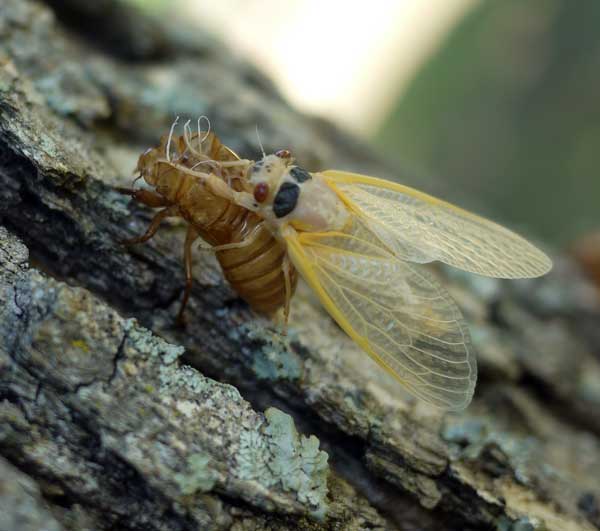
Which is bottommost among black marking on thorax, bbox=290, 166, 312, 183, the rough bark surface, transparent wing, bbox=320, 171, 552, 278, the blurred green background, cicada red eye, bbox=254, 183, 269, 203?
the rough bark surface

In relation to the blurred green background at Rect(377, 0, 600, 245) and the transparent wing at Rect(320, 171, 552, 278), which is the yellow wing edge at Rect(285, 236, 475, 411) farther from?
the blurred green background at Rect(377, 0, 600, 245)

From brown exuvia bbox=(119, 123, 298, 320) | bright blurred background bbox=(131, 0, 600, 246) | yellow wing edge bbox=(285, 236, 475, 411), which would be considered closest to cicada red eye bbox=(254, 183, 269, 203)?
brown exuvia bbox=(119, 123, 298, 320)

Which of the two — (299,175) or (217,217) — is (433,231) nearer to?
(299,175)

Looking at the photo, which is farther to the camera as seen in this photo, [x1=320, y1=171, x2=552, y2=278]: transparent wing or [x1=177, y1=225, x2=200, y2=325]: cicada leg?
[x1=320, y1=171, x2=552, y2=278]: transparent wing

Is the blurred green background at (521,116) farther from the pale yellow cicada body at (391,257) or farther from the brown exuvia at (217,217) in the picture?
the brown exuvia at (217,217)

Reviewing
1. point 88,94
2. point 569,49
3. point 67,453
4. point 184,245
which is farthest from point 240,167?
point 569,49

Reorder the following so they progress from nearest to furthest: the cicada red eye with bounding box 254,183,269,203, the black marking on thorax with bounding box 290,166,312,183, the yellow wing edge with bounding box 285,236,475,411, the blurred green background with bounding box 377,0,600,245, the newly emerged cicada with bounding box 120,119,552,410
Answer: the yellow wing edge with bounding box 285,236,475,411 → the newly emerged cicada with bounding box 120,119,552,410 → the cicada red eye with bounding box 254,183,269,203 → the black marking on thorax with bounding box 290,166,312,183 → the blurred green background with bounding box 377,0,600,245

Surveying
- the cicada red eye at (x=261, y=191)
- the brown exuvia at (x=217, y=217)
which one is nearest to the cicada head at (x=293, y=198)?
the cicada red eye at (x=261, y=191)
